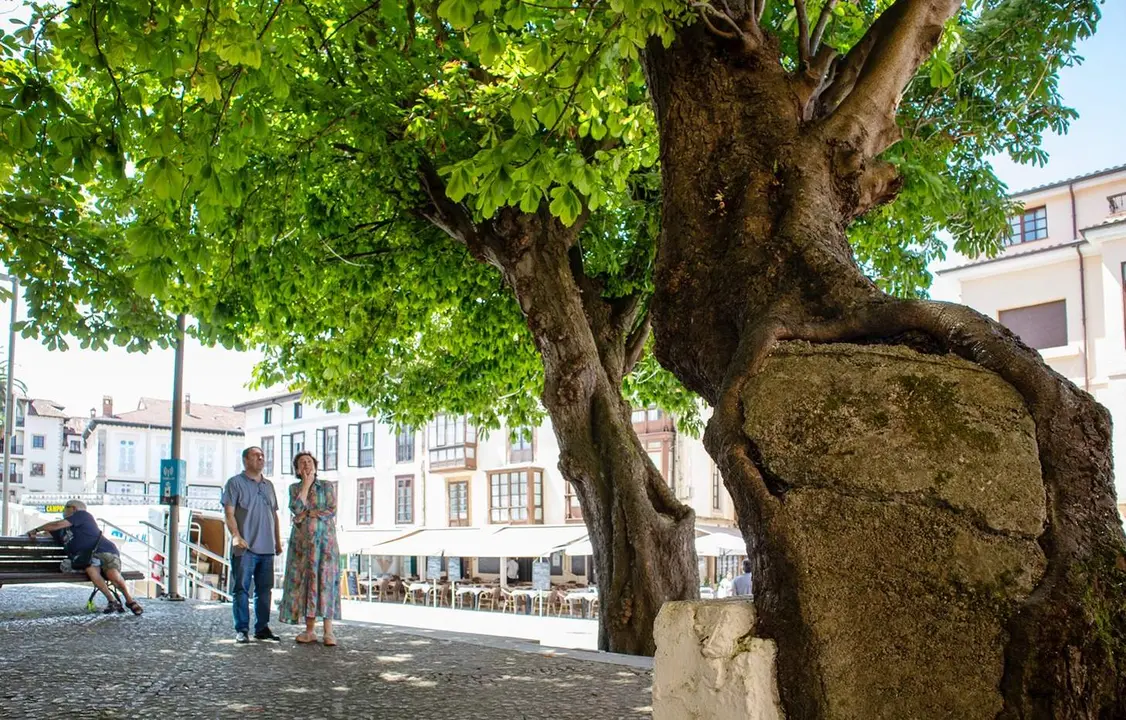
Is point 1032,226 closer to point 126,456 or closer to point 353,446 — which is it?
point 353,446

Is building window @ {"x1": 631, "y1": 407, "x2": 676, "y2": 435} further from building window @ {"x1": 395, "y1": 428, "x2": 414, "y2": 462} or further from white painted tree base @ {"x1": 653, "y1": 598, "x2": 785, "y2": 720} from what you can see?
white painted tree base @ {"x1": 653, "y1": 598, "x2": 785, "y2": 720}

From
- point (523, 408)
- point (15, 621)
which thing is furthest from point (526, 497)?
point (15, 621)

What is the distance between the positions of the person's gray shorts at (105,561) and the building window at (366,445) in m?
43.3

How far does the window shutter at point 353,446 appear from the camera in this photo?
58000mm

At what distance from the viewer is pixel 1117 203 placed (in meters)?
32.1

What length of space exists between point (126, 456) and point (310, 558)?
91459 millimetres

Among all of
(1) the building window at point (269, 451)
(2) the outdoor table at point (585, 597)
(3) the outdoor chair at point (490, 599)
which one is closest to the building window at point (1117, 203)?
(2) the outdoor table at point (585, 597)

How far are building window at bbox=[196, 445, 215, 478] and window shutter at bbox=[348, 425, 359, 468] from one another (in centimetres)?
4317

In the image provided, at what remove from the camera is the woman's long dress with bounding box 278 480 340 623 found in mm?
9508

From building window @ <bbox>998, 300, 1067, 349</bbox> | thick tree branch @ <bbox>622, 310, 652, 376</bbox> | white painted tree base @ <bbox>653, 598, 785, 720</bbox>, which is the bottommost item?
white painted tree base @ <bbox>653, 598, 785, 720</bbox>

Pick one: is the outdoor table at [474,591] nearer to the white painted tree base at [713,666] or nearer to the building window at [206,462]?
the white painted tree base at [713,666]

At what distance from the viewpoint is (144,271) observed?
5.39 metres

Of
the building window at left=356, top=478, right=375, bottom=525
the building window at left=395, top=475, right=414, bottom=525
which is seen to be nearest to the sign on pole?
the building window at left=395, top=475, right=414, bottom=525

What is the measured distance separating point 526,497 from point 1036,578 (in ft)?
148
